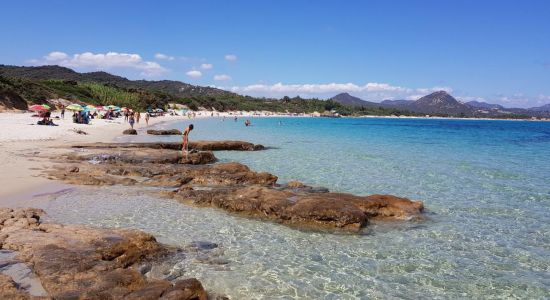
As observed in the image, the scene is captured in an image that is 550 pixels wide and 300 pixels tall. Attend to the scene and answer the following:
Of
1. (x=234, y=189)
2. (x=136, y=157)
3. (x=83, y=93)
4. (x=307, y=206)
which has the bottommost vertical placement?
(x=234, y=189)

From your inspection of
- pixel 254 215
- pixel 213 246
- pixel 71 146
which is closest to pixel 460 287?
pixel 213 246

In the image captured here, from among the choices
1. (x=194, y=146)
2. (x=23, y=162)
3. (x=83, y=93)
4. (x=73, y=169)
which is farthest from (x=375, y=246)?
(x=83, y=93)

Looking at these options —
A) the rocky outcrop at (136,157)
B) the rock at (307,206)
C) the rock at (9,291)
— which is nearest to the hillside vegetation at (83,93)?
the rocky outcrop at (136,157)

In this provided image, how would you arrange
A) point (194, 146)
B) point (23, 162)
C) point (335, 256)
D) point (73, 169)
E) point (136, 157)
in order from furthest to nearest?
point (194, 146), point (136, 157), point (23, 162), point (73, 169), point (335, 256)

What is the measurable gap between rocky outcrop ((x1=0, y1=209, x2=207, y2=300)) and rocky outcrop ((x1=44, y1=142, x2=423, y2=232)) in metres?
3.82

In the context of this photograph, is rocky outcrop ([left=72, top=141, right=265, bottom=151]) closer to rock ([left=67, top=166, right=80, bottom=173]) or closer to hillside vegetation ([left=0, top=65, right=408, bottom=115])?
rock ([left=67, top=166, right=80, bottom=173])

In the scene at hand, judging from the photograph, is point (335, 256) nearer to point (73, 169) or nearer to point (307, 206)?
point (307, 206)

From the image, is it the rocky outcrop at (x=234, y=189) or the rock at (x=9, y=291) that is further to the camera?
the rocky outcrop at (x=234, y=189)

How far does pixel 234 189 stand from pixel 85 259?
7208 millimetres

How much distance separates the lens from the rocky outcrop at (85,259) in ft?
19.5

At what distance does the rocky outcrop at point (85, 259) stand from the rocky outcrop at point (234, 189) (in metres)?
3.82

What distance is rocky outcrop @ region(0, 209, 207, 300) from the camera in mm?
5941

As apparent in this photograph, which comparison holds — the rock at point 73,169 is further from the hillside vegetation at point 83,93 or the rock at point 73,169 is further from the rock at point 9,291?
the hillside vegetation at point 83,93

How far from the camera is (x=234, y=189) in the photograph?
14188mm
